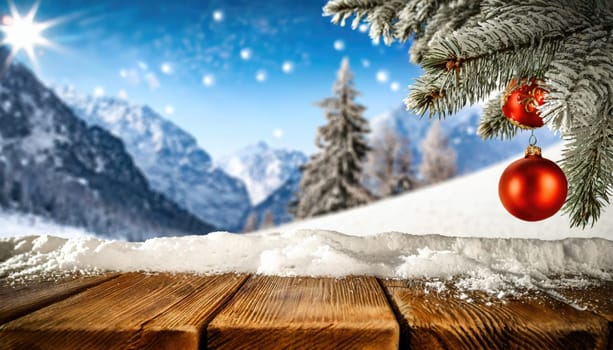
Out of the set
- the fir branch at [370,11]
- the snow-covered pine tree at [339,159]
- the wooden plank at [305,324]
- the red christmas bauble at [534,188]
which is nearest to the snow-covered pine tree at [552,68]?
the red christmas bauble at [534,188]

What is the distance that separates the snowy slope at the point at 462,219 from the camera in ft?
10.7

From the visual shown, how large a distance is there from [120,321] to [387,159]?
21.8 meters

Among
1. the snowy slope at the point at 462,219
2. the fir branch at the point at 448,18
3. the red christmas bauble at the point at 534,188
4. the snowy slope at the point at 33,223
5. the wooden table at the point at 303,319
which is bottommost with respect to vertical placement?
the snowy slope at the point at 33,223

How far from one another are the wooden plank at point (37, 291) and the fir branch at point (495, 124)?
1624mm

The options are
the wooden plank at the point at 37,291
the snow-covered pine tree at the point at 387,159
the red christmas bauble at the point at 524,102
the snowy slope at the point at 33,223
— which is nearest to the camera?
the wooden plank at the point at 37,291

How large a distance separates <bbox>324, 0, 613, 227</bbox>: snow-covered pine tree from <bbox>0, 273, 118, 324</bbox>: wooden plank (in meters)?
1.07

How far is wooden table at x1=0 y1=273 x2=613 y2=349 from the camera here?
0.65 m

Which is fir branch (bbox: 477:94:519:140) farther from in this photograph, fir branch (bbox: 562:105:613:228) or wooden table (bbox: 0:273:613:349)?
wooden table (bbox: 0:273:613:349)

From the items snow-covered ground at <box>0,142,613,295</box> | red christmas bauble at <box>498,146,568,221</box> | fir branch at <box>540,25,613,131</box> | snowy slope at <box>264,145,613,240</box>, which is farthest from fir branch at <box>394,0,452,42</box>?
snowy slope at <box>264,145,613,240</box>

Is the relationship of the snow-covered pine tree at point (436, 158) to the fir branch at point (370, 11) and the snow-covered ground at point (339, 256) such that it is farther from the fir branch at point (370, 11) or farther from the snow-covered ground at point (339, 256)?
the snow-covered ground at point (339, 256)

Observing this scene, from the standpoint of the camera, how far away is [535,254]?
3.73 ft

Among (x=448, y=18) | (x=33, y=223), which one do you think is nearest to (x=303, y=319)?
(x=448, y=18)

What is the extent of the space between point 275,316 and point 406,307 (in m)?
0.29

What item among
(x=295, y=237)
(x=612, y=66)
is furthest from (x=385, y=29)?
(x=295, y=237)
